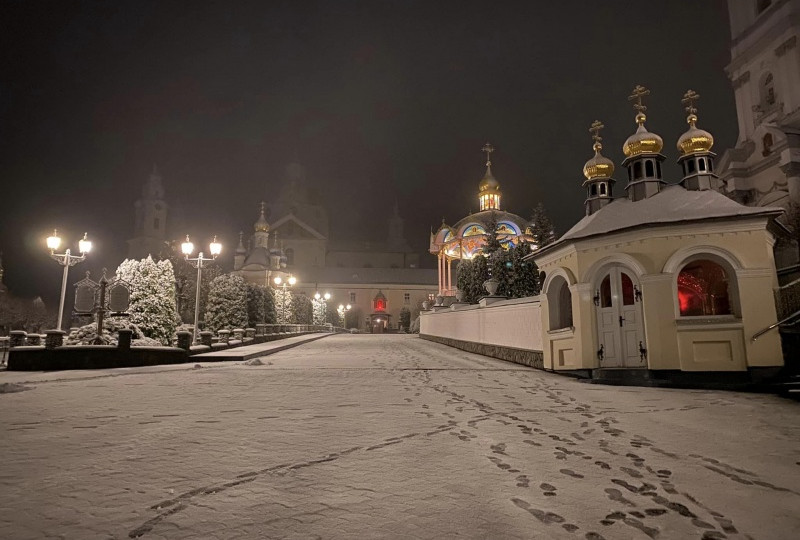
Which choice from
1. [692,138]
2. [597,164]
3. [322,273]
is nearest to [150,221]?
[322,273]

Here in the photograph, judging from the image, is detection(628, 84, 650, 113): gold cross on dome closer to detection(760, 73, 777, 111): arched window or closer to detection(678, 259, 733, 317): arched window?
detection(678, 259, 733, 317): arched window

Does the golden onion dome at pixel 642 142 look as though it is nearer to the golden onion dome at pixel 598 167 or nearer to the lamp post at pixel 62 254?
the golden onion dome at pixel 598 167

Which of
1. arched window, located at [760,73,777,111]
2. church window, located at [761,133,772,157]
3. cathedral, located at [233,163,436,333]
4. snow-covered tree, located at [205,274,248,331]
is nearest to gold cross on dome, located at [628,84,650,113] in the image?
snow-covered tree, located at [205,274,248,331]

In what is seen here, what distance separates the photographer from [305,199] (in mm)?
90188

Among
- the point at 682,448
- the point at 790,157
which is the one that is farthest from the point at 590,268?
the point at 790,157

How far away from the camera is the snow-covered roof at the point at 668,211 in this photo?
952 centimetres

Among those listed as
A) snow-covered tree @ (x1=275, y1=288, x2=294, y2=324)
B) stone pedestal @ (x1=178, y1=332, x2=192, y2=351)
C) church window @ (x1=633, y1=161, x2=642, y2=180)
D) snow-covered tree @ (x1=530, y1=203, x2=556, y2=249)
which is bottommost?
stone pedestal @ (x1=178, y1=332, x2=192, y2=351)

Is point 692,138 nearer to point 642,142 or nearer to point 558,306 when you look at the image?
point 642,142

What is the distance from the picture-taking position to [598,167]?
13.9 metres

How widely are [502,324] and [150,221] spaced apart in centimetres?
8463

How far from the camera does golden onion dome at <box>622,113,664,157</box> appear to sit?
496 inches

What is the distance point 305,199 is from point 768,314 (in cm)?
8725

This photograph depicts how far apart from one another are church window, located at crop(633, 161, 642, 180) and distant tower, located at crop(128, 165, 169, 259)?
277 ft

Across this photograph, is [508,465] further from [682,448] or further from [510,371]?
[510,371]
